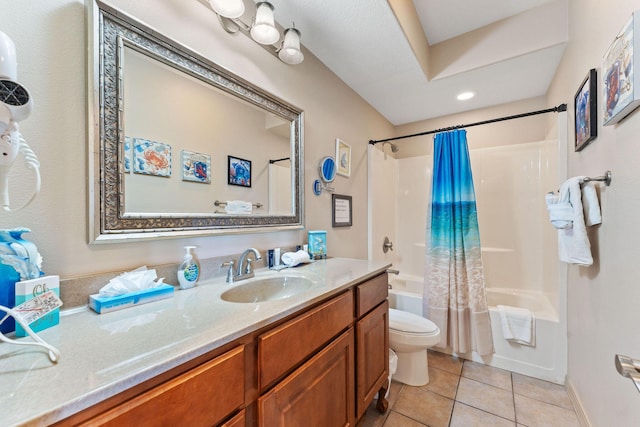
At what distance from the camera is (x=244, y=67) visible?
130cm

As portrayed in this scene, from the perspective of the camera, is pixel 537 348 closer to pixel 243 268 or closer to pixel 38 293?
pixel 243 268

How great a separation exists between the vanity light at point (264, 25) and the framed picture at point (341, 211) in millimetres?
1071

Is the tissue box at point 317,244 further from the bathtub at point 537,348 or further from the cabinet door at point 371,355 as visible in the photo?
the bathtub at point 537,348

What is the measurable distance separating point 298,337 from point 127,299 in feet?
1.83

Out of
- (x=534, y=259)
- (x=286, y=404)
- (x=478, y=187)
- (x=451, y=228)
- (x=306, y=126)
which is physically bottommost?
(x=286, y=404)

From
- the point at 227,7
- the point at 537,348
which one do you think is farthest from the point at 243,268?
the point at 537,348

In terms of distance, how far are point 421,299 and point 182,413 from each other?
214 centimetres

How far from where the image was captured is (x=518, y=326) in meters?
1.87

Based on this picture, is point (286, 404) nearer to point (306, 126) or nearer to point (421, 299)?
point (306, 126)

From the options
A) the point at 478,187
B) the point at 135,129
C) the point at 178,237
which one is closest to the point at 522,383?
the point at 478,187

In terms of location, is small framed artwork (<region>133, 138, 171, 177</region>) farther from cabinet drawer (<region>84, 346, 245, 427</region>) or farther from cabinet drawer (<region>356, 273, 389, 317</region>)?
cabinet drawer (<region>356, 273, 389, 317</region>)

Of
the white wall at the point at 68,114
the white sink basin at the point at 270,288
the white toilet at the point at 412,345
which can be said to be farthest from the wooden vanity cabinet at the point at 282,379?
the white wall at the point at 68,114

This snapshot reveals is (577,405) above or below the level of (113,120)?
below

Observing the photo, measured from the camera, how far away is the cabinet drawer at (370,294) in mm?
1216
